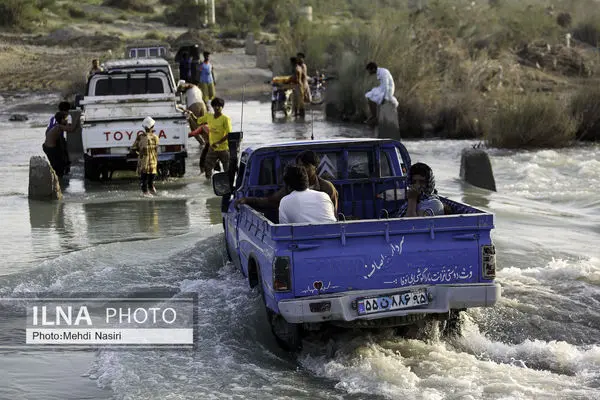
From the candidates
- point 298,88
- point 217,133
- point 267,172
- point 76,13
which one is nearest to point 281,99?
point 298,88

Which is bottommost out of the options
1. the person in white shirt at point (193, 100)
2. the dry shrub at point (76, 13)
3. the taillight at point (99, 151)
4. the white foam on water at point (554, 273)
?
the white foam on water at point (554, 273)

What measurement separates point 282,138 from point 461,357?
16.3m

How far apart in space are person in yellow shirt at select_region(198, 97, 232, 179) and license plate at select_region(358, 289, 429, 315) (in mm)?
9430

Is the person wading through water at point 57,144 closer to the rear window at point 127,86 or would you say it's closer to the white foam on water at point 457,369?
the rear window at point 127,86

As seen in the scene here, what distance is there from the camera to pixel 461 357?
29.3 feet

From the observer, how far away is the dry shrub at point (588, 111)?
26812mm

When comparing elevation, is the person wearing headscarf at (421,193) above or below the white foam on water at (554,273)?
above

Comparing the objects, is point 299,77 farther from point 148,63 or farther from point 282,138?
point 148,63

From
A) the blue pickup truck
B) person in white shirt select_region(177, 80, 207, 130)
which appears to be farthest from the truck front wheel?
the blue pickup truck

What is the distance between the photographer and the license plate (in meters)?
8.49

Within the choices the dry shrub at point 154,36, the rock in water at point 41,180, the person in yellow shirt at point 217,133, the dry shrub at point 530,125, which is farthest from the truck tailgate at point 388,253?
the dry shrub at point 154,36

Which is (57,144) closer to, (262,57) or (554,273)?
(554,273)

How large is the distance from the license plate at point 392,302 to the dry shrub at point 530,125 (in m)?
16.6

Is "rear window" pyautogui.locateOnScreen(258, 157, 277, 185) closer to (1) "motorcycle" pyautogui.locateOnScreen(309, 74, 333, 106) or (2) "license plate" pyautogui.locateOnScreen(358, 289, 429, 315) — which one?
(2) "license plate" pyautogui.locateOnScreen(358, 289, 429, 315)
